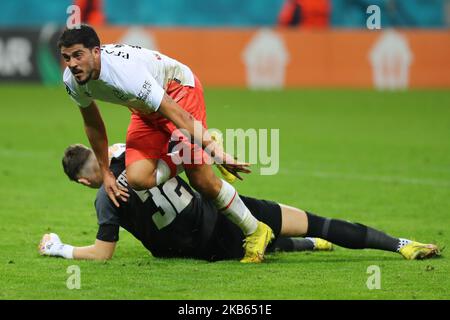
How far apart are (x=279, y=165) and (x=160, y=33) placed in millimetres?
10474

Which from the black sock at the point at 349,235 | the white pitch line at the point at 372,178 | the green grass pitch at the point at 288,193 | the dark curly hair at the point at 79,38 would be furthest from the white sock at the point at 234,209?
the white pitch line at the point at 372,178

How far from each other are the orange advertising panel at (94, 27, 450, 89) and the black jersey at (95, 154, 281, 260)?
1533 cm

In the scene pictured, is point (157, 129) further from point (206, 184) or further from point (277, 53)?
point (277, 53)

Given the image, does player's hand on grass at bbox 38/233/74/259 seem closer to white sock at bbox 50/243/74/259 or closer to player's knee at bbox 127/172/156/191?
white sock at bbox 50/243/74/259

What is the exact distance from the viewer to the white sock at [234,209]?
741 cm

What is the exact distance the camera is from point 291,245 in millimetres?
8195

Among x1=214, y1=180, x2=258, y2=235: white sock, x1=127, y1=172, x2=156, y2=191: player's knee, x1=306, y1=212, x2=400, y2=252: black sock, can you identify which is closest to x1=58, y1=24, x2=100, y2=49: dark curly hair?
x1=127, y1=172, x2=156, y2=191: player's knee

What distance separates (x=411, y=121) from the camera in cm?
1855

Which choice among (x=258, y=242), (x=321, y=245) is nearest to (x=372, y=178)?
(x=321, y=245)

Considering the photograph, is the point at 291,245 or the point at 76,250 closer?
the point at 76,250

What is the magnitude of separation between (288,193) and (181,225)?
3.83 m

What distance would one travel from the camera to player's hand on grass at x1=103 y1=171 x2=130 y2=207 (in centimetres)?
730

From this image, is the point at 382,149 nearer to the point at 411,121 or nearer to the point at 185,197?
the point at 411,121

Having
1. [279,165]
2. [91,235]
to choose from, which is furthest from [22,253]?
[279,165]
